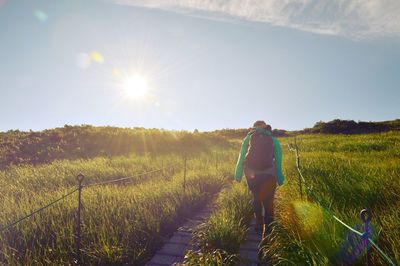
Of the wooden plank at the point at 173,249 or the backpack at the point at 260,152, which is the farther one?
the backpack at the point at 260,152

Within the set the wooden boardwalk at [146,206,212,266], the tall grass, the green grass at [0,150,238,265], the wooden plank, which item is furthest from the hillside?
the tall grass

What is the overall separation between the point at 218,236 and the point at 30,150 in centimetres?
2082

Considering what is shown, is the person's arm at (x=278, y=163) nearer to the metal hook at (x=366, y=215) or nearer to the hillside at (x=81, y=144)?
the metal hook at (x=366, y=215)

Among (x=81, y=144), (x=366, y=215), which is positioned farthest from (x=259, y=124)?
(x=81, y=144)

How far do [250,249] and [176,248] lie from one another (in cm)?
119

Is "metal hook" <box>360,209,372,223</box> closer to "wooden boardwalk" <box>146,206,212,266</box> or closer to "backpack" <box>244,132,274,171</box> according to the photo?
"wooden boardwalk" <box>146,206,212,266</box>

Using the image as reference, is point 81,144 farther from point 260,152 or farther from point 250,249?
point 250,249

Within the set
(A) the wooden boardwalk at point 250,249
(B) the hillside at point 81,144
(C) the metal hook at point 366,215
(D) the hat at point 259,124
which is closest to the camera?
(C) the metal hook at point 366,215

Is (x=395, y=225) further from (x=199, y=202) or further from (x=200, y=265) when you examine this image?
(x=199, y=202)

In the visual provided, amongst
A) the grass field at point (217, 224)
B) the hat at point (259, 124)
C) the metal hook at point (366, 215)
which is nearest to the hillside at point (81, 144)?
the grass field at point (217, 224)

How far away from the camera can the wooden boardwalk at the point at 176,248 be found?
5098 mm

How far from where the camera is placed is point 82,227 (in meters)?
5.74

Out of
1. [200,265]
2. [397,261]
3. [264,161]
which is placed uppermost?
[264,161]

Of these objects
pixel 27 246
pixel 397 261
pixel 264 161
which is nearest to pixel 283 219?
pixel 264 161
